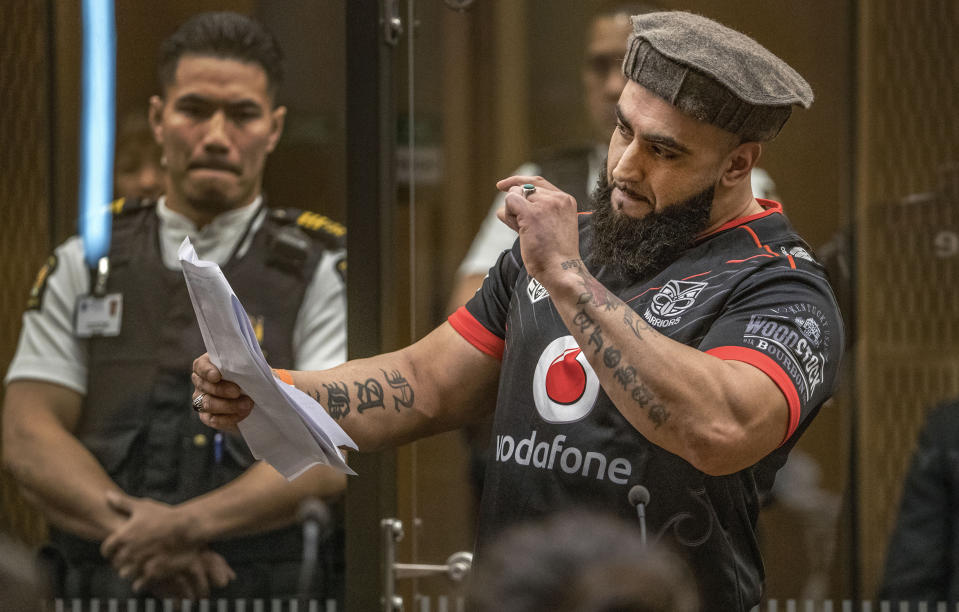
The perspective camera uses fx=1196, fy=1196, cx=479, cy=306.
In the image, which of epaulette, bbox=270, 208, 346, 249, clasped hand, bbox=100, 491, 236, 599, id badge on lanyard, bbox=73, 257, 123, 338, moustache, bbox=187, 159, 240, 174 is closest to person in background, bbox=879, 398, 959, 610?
epaulette, bbox=270, 208, 346, 249

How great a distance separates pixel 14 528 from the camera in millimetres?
2793

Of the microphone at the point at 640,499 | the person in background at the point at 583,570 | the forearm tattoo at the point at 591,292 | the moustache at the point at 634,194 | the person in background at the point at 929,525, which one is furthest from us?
the person in background at the point at 929,525

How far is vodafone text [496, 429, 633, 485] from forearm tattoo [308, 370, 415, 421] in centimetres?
21

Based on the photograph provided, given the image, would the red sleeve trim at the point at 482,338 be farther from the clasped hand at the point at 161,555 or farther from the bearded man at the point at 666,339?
the clasped hand at the point at 161,555

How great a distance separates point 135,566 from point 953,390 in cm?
193

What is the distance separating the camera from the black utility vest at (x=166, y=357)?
2.74 meters

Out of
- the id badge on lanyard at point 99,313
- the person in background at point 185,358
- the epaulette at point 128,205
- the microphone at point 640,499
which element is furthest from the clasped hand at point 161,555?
the microphone at point 640,499

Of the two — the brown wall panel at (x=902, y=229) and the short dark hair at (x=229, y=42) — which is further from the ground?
the short dark hair at (x=229, y=42)

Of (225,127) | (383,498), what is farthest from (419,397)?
(225,127)

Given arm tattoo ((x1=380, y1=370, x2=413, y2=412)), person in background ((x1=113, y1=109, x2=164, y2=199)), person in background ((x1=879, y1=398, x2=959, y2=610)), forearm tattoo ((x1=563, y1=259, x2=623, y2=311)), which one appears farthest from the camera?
person in background ((x1=113, y1=109, x2=164, y2=199))

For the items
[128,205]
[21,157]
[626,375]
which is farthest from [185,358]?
[626,375]

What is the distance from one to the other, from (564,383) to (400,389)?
0.33 metres

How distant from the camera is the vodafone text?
6.49 ft

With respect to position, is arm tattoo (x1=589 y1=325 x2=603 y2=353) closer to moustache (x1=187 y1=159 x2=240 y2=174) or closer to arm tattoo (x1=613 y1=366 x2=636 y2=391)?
arm tattoo (x1=613 y1=366 x2=636 y2=391)
